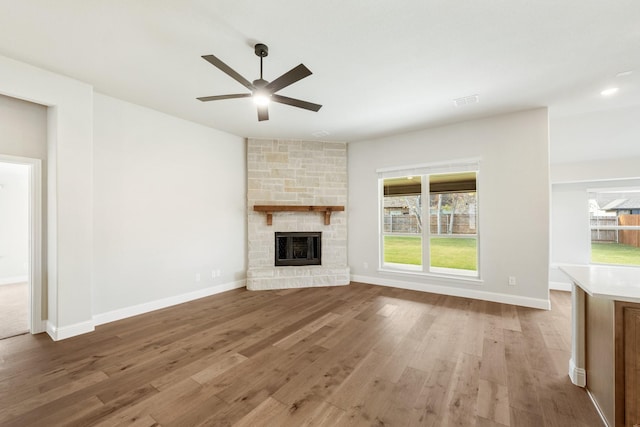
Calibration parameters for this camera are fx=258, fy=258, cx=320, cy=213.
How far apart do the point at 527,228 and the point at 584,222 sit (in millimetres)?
2079

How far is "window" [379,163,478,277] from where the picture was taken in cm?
454

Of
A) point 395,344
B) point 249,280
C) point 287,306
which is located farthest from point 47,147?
point 395,344

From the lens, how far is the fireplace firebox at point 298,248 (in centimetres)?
526

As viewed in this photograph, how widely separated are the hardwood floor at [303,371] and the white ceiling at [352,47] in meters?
2.93

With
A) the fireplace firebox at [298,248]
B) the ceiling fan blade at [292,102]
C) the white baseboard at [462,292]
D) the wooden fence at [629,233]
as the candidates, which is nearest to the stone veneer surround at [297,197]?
the fireplace firebox at [298,248]

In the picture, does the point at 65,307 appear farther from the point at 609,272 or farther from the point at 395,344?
the point at 609,272

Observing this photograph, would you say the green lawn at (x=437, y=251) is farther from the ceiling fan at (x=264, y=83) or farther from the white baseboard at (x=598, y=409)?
the ceiling fan at (x=264, y=83)

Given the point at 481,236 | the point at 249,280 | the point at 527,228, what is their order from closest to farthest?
the point at 527,228 → the point at 481,236 → the point at 249,280

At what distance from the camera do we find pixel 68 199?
300cm

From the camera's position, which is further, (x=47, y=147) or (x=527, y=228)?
(x=527, y=228)

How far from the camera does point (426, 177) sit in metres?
4.88

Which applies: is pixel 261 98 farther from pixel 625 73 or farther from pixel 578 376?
pixel 625 73

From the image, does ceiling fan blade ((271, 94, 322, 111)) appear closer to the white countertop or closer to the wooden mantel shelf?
the white countertop

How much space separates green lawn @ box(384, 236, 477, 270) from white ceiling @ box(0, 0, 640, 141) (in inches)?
92.4
